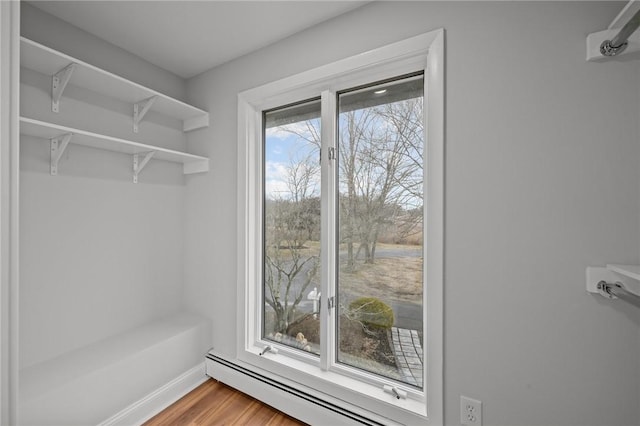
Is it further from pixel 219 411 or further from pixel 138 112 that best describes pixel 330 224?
pixel 138 112

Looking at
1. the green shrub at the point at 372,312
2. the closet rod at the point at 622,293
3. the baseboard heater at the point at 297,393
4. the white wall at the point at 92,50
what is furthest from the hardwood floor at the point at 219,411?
the white wall at the point at 92,50

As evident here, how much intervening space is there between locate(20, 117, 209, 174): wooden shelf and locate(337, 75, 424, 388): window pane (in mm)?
1153

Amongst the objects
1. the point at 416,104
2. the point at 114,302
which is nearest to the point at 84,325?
the point at 114,302

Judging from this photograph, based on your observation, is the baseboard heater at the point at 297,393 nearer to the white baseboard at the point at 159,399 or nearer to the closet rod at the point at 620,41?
the white baseboard at the point at 159,399

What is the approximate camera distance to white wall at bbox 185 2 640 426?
1.00 m

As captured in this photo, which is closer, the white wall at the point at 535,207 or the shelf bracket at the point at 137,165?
the white wall at the point at 535,207

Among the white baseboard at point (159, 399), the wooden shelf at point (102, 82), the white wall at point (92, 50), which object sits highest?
the white wall at point (92, 50)

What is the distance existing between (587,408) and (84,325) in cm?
250

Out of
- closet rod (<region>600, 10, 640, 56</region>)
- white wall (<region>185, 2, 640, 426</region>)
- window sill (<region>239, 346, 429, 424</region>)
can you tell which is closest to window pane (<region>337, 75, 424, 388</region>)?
window sill (<region>239, 346, 429, 424</region>)

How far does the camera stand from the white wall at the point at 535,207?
3.30 feet

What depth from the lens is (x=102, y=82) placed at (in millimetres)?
1618

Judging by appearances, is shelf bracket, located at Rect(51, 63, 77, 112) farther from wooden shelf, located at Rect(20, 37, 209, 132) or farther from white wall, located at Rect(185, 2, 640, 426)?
white wall, located at Rect(185, 2, 640, 426)

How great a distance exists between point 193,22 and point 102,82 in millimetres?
629

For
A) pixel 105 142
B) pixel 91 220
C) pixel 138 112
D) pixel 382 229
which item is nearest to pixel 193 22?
pixel 138 112
